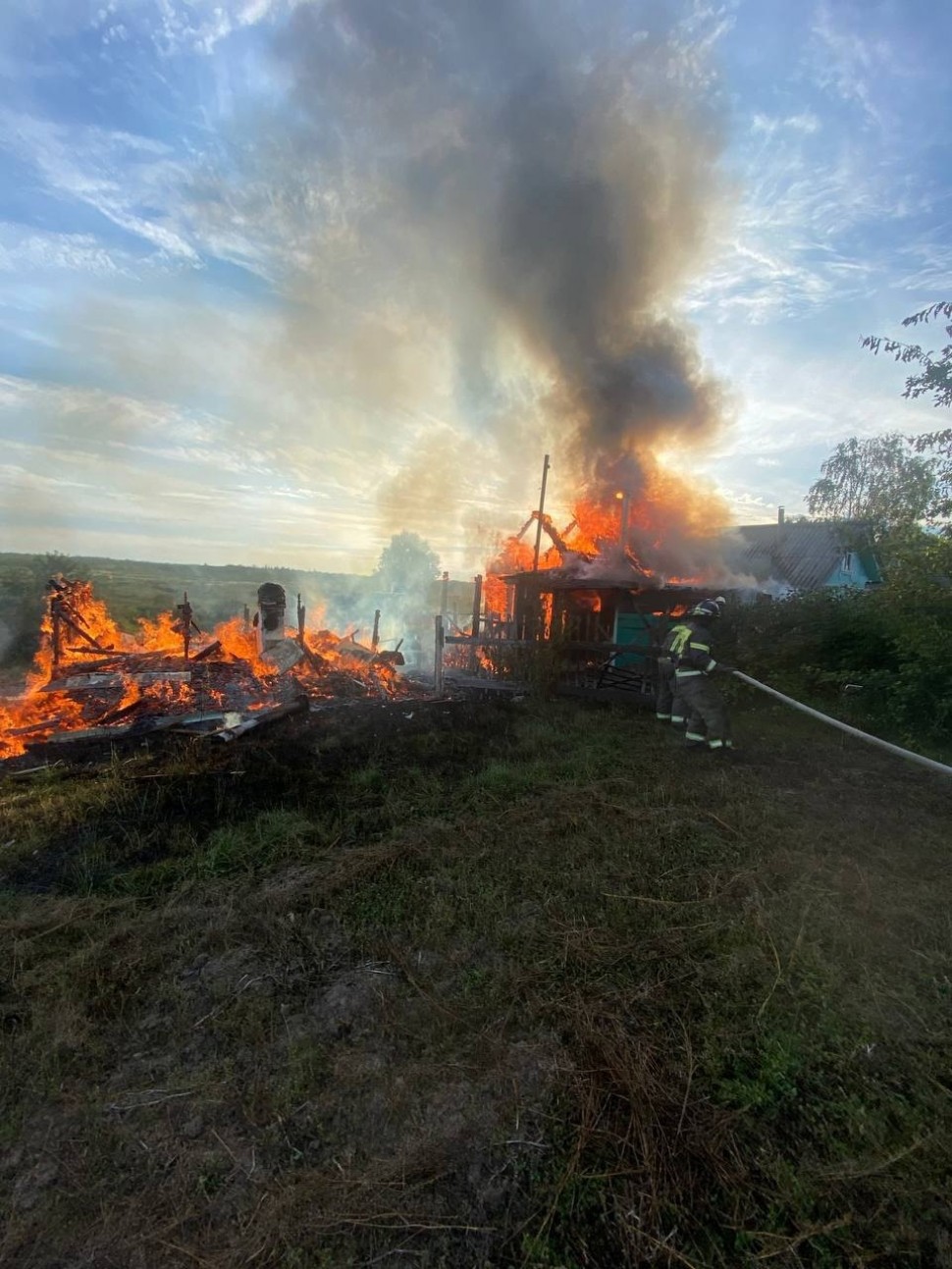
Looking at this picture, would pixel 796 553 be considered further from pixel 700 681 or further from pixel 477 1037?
pixel 477 1037

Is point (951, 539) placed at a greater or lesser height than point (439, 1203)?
greater

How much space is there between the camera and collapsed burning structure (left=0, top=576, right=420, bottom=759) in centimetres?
943

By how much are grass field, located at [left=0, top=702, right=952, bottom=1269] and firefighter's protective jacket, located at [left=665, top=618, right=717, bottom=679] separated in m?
2.53

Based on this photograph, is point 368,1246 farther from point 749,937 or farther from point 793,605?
point 793,605

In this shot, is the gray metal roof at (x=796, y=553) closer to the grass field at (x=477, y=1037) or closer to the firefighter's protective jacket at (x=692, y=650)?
the firefighter's protective jacket at (x=692, y=650)

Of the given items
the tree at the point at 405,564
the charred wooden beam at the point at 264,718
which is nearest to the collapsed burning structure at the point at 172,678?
the charred wooden beam at the point at 264,718

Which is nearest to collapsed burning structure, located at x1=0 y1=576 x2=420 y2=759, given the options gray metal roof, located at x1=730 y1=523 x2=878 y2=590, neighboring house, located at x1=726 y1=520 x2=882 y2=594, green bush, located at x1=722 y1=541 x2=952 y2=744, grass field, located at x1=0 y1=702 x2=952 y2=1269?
grass field, located at x1=0 y1=702 x2=952 y2=1269

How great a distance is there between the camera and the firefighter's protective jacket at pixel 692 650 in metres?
8.15

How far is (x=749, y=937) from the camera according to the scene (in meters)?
3.72

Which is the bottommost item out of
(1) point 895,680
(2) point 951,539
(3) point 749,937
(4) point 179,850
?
(4) point 179,850

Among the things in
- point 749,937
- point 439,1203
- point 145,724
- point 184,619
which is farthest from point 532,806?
point 184,619

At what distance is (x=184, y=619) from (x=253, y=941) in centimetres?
1161

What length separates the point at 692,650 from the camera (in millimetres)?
8297

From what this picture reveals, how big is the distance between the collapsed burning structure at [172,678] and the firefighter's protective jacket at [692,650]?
20.2 feet
